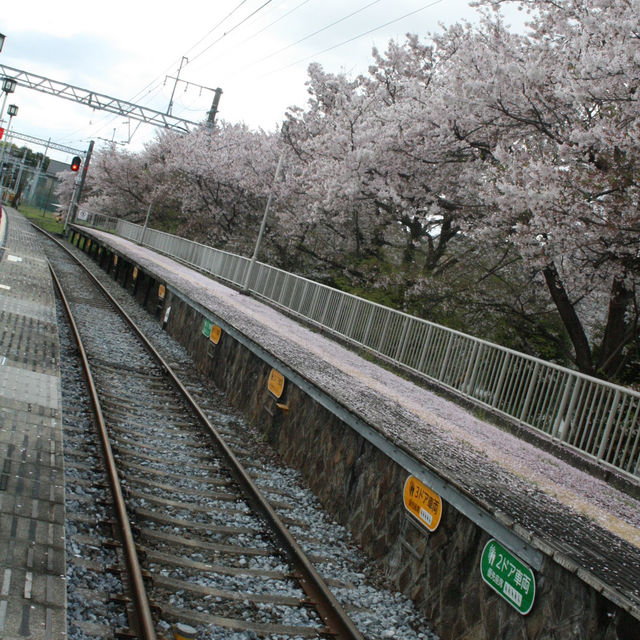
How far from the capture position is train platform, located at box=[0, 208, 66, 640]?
146 inches

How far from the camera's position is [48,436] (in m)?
6.61

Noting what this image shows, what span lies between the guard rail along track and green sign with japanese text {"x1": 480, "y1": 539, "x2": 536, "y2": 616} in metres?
1.14

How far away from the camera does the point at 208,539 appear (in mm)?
6102

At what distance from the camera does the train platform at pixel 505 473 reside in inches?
185

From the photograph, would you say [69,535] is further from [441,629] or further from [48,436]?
[441,629]

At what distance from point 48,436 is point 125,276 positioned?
20.8m

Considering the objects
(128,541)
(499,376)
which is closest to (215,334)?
(499,376)

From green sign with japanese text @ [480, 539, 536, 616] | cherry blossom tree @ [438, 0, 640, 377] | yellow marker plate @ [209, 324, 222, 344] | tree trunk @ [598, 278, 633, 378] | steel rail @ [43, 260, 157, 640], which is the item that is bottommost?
steel rail @ [43, 260, 157, 640]

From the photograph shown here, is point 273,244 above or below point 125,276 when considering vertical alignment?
above

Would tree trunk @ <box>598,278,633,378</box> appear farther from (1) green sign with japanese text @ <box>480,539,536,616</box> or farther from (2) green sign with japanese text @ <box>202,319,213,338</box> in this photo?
(1) green sign with japanese text @ <box>480,539,536,616</box>

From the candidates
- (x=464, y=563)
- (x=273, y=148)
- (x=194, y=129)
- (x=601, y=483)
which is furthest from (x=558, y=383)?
(x=194, y=129)

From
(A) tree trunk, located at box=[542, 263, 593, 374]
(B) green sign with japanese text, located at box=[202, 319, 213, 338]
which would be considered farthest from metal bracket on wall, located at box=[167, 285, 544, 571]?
(A) tree trunk, located at box=[542, 263, 593, 374]

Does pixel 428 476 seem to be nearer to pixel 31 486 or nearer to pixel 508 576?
pixel 508 576

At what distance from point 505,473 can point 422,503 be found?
1.20 metres
